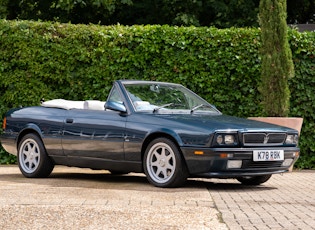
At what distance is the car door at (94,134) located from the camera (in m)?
11.1

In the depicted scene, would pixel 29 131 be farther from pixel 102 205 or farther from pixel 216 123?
pixel 102 205

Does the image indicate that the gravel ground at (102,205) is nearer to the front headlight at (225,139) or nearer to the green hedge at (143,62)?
the front headlight at (225,139)

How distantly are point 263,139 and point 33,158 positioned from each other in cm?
365

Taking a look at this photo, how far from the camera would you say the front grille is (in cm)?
1040

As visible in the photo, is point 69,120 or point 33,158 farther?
point 33,158

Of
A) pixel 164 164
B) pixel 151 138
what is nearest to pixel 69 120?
pixel 151 138

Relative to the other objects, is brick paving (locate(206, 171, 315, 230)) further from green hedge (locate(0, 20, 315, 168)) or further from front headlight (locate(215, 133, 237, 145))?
green hedge (locate(0, 20, 315, 168))

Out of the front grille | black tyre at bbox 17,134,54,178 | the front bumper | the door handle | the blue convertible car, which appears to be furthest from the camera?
black tyre at bbox 17,134,54,178

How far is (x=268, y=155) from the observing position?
1057 cm

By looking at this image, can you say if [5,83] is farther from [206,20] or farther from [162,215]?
[206,20]

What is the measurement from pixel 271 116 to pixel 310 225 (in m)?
7.49

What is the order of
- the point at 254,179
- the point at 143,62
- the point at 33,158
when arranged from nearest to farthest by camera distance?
the point at 254,179 → the point at 33,158 → the point at 143,62

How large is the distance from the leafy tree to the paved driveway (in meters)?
2.47

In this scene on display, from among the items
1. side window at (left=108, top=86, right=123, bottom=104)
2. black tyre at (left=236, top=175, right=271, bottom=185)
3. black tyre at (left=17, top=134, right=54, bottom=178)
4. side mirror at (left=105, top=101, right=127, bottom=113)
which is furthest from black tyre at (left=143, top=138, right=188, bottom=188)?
black tyre at (left=17, top=134, right=54, bottom=178)
